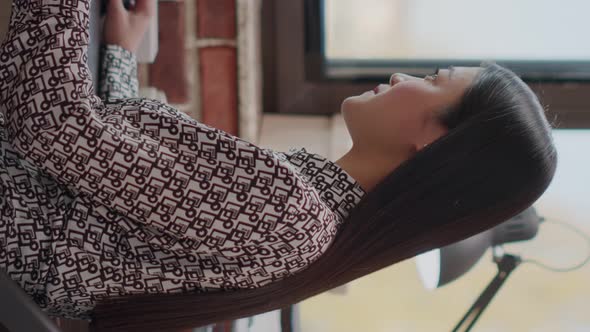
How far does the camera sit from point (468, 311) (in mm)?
1333

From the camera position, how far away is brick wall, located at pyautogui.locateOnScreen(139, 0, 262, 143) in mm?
1383

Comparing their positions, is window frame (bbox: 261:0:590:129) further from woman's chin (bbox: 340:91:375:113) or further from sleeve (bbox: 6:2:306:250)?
sleeve (bbox: 6:2:306:250)

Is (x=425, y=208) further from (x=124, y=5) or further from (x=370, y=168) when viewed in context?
(x=124, y=5)

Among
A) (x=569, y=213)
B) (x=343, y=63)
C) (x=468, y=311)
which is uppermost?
(x=343, y=63)

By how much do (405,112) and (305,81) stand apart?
75 centimetres

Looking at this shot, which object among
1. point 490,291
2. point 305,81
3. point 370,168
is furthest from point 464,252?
point 305,81

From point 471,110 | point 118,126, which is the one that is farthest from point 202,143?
point 471,110

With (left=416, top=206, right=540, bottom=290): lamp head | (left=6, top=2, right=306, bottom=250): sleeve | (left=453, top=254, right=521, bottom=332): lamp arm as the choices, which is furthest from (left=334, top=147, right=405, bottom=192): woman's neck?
(left=453, top=254, right=521, bottom=332): lamp arm

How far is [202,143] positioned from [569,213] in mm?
1036

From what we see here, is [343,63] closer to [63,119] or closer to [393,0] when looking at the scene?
[393,0]

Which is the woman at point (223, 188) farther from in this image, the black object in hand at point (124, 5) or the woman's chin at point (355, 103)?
the black object in hand at point (124, 5)

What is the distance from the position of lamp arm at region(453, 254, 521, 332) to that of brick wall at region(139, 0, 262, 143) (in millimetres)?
568

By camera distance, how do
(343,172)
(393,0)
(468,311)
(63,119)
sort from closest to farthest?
1. (63,119)
2. (343,172)
3. (468,311)
4. (393,0)

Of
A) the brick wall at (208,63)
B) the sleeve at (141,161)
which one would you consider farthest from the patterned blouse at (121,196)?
the brick wall at (208,63)
